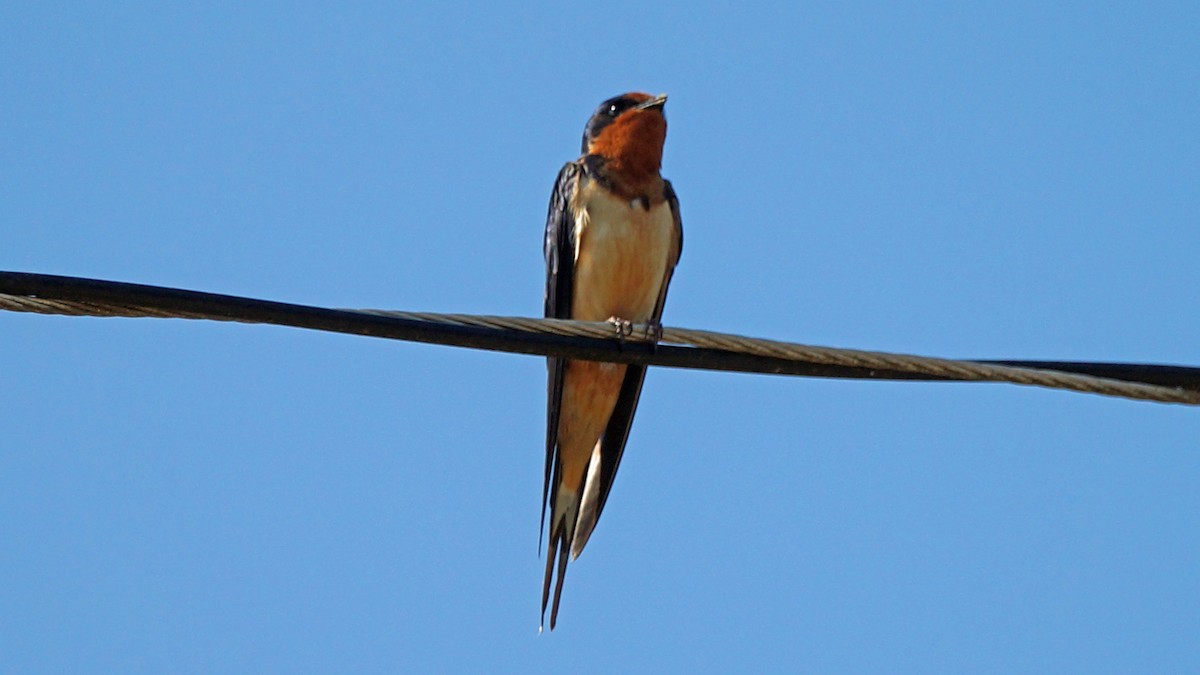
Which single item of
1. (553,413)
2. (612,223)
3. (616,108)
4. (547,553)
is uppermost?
(616,108)

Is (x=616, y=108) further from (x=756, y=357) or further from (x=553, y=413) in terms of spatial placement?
(x=756, y=357)

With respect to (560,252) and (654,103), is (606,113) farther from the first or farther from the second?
(560,252)

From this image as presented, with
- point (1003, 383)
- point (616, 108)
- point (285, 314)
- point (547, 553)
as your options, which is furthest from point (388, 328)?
point (616, 108)

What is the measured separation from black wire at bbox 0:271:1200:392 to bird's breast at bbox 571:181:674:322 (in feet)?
8.14

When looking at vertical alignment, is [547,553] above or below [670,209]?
below

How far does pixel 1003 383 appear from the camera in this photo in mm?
3998

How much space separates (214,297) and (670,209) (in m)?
3.68

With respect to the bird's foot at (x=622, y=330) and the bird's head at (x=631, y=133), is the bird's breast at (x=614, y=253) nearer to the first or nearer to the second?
the bird's head at (x=631, y=133)

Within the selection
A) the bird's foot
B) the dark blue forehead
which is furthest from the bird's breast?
the bird's foot

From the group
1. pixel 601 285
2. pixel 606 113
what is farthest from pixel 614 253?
pixel 606 113

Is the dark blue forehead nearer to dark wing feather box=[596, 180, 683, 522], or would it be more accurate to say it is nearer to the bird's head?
the bird's head

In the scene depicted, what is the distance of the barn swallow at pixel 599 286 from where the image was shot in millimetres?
6832

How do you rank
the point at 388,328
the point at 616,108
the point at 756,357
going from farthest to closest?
the point at 616,108 → the point at 756,357 → the point at 388,328

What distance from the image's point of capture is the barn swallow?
6832mm
